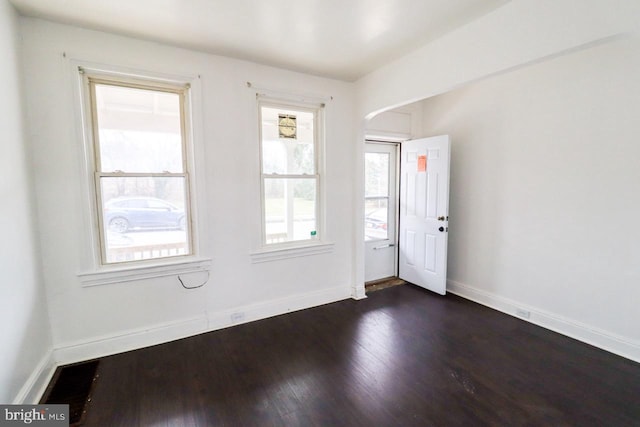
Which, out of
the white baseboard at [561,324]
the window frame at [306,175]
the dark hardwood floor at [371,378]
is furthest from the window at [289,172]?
the white baseboard at [561,324]

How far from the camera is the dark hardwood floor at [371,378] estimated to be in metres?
1.88

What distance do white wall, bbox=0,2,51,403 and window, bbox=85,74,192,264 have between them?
0.44 metres

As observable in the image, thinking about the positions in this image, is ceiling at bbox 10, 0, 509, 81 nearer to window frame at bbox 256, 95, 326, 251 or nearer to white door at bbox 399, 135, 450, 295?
window frame at bbox 256, 95, 326, 251

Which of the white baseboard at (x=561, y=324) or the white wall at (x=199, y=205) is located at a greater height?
the white wall at (x=199, y=205)

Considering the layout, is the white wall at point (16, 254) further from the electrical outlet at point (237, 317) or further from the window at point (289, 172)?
the window at point (289, 172)

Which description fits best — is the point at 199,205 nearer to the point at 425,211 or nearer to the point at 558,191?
the point at 425,211

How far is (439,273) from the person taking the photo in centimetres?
381

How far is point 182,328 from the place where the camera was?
2.83 m

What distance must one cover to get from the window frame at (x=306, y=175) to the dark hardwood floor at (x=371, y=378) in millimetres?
868

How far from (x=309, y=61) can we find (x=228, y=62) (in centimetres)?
79

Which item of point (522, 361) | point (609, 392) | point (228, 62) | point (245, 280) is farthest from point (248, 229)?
point (609, 392)

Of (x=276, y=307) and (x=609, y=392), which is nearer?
(x=609, y=392)

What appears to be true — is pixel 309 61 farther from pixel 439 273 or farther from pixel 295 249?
pixel 439 273

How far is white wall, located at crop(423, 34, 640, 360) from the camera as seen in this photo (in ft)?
8.09
